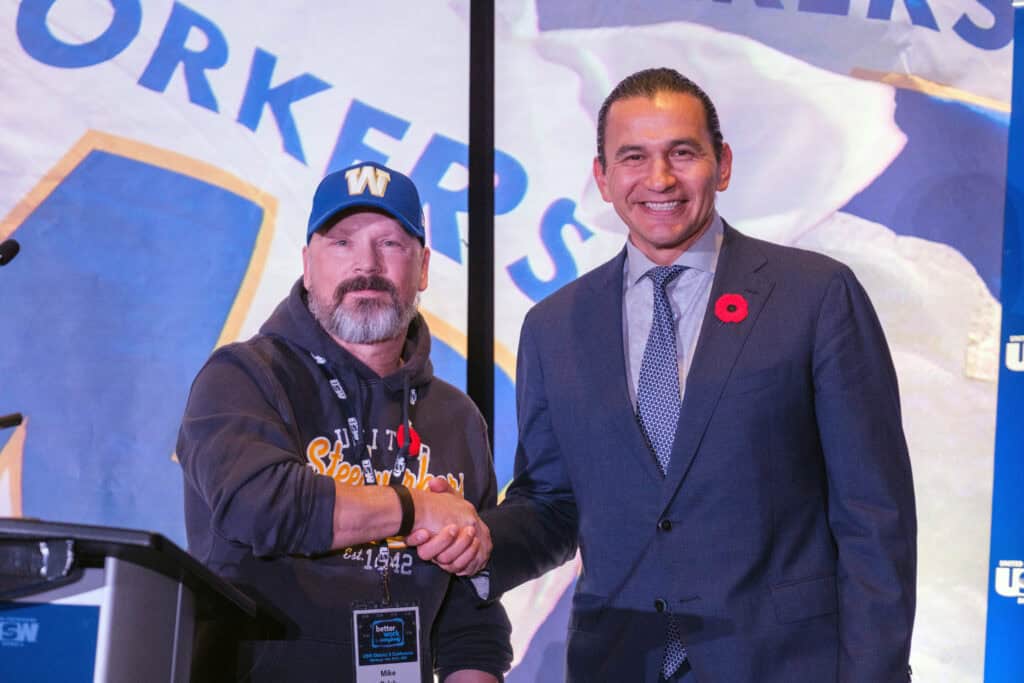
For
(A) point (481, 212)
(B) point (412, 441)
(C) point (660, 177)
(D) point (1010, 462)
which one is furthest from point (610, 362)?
(D) point (1010, 462)

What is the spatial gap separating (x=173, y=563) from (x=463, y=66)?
259 centimetres

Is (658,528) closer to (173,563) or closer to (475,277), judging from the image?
(173,563)

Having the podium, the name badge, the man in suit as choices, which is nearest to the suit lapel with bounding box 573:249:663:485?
the man in suit

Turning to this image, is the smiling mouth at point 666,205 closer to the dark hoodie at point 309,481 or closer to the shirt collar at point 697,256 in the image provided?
the shirt collar at point 697,256

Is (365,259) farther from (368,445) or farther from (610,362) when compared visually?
(610,362)

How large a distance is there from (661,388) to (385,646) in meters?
0.72

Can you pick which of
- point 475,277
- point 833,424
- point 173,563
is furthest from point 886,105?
point 173,563

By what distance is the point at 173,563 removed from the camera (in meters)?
1.33

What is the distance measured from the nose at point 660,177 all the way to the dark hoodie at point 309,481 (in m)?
0.67

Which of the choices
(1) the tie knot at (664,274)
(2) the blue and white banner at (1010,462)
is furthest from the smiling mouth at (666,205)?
(2) the blue and white banner at (1010,462)

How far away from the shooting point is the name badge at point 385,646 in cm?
204

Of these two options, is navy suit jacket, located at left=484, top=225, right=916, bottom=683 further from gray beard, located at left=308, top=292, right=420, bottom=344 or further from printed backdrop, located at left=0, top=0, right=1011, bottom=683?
printed backdrop, located at left=0, top=0, right=1011, bottom=683

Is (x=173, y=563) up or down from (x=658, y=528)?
down

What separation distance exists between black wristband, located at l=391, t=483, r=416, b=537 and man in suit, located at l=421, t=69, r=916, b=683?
6 centimetres
